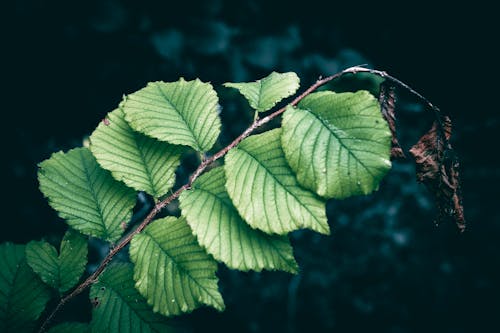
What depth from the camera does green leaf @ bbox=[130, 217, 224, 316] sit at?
67 cm

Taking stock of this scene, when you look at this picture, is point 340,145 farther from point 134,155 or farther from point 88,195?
point 88,195

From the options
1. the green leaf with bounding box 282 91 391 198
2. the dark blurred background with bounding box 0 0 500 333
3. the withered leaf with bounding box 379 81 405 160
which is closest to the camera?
the green leaf with bounding box 282 91 391 198

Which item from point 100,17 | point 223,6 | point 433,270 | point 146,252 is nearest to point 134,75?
point 100,17

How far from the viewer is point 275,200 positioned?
66 centimetres

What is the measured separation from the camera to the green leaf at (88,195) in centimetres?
79

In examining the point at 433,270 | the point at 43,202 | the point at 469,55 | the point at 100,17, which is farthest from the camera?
the point at 469,55

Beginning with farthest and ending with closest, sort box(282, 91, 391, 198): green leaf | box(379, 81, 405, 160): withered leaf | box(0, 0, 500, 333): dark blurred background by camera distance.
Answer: box(0, 0, 500, 333): dark blurred background < box(379, 81, 405, 160): withered leaf < box(282, 91, 391, 198): green leaf

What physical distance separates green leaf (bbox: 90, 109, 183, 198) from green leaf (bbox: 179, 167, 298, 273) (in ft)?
0.33

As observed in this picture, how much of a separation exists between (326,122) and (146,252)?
1.51 ft

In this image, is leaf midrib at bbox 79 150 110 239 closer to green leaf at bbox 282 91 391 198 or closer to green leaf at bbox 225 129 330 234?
green leaf at bbox 225 129 330 234

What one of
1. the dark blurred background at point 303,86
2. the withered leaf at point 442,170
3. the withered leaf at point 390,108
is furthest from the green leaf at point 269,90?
the dark blurred background at point 303,86

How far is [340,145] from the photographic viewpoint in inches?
25.4

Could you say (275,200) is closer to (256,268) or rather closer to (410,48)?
(256,268)

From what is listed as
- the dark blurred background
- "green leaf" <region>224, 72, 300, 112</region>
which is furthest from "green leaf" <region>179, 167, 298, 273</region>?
the dark blurred background
